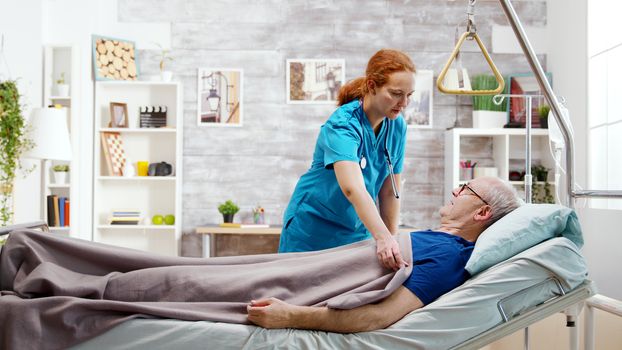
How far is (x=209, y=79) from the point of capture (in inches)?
210

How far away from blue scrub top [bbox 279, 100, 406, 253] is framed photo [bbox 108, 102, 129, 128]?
3002mm

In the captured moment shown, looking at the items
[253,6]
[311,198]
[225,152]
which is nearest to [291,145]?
[225,152]

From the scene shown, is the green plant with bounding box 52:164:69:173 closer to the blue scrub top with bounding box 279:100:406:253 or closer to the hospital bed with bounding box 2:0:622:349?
the blue scrub top with bounding box 279:100:406:253

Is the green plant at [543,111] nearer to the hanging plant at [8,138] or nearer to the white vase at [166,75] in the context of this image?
the white vase at [166,75]

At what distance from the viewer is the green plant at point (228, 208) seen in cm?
509

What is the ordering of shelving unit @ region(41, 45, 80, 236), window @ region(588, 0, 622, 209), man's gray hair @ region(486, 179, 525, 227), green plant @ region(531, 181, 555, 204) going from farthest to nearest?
green plant @ region(531, 181, 555, 204) → shelving unit @ region(41, 45, 80, 236) → window @ region(588, 0, 622, 209) → man's gray hair @ region(486, 179, 525, 227)

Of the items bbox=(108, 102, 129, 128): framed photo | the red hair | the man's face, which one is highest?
bbox=(108, 102, 129, 128): framed photo

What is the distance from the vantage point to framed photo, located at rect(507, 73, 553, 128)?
5121 millimetres

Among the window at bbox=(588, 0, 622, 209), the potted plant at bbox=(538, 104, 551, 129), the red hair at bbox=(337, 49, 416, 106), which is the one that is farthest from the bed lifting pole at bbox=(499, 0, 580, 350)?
the potted plant at bbox=(538, 104, 551, 129)

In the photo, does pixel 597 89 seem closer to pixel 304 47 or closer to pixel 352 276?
pixel 304 47

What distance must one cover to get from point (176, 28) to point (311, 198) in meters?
3.31

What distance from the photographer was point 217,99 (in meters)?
5.33

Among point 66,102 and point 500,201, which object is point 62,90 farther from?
point 500,201

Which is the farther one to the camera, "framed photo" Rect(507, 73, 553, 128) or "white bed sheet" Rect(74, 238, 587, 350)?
"framed photo" Rect(507, 73, 553, 128)
